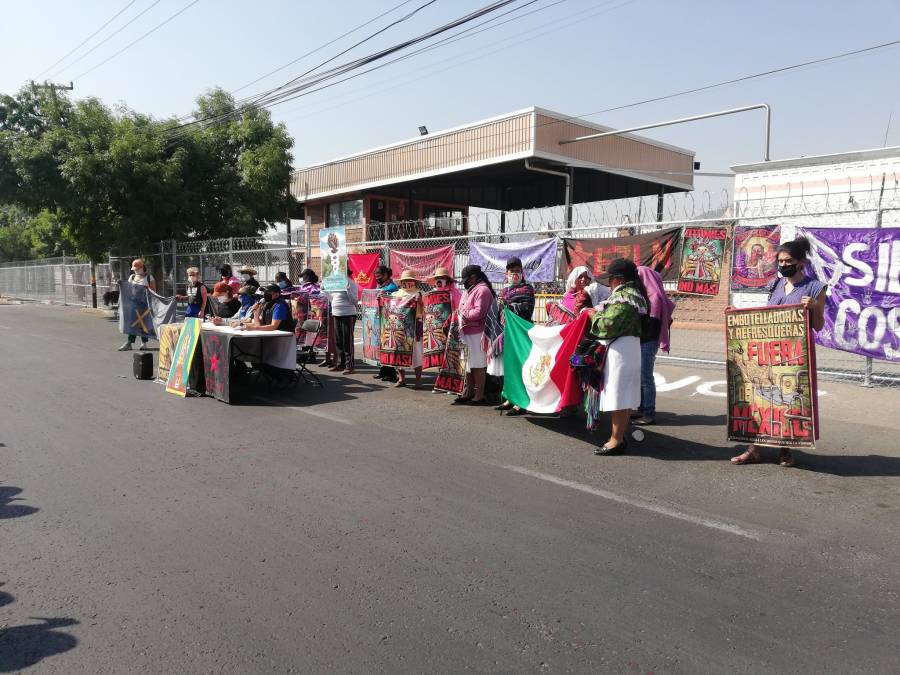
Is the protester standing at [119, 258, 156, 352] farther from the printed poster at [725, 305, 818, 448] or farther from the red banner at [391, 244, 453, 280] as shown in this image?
the printed poster at [725, 305, 818, 448]

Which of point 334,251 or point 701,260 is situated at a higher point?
point 334,251

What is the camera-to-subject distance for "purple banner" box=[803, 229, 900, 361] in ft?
25.3

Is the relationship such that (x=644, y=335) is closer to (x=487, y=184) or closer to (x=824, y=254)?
(x=824, y=254)

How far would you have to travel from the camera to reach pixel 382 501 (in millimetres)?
4730

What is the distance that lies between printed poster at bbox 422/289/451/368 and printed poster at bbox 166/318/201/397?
10.3ft

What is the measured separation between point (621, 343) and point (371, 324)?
578 centimetres

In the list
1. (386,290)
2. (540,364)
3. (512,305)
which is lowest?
(540,364)

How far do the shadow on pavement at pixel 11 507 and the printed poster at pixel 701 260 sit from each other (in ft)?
28.3

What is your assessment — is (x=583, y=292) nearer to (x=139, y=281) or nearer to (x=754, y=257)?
(x=754, y=257)

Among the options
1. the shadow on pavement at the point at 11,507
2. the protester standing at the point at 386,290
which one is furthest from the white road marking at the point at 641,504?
the protester standing at the point at 386,290

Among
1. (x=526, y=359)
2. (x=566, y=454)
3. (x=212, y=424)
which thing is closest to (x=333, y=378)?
(x=212, y=424)

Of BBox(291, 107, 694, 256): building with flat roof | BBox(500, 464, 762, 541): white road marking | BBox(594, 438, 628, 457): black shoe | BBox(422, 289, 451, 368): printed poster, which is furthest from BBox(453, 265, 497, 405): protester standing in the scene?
BBox(291, 107, 694, 256): building with flat roof

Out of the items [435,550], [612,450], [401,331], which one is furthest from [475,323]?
[435,550]

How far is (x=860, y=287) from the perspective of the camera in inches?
314
